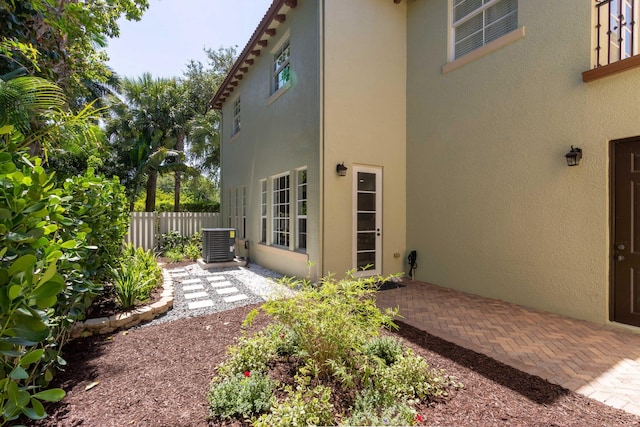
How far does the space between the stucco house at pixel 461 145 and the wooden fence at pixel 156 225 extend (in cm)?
480

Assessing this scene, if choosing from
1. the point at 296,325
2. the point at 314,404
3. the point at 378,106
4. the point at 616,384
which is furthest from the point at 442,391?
the point at 378,106

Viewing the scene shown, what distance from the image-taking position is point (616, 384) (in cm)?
276

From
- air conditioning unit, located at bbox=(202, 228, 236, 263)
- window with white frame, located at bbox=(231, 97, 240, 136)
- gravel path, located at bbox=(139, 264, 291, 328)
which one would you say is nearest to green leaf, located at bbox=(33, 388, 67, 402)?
gravel path, located at bbox=(139, 264, 291, 328)

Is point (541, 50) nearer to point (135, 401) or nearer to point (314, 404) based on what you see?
point (314, 404)

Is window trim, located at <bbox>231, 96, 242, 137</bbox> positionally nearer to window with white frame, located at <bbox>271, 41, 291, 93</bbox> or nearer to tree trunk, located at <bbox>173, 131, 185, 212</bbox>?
window with white frame, located at <bbox>271, 41, 291, 93</bbox>

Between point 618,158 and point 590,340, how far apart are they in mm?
2562

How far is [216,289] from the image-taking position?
629 centimetres

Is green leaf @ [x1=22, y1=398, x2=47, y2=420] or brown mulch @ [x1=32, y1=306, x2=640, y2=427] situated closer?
green leaf @ [x1=22, y1=398, x2=47, y2=420]

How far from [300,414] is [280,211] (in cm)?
632

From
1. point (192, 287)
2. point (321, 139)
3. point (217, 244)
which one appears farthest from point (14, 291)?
point (217, 244)

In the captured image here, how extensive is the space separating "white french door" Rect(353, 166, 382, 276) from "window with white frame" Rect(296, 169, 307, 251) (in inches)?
48.8

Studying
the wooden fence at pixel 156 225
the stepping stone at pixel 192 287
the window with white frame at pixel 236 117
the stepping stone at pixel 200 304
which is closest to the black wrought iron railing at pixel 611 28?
the stepping stone at pixel 200 304

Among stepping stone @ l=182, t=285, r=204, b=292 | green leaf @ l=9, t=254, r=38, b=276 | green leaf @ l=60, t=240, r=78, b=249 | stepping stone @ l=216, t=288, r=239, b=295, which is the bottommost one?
stepping stone @ l=216, t=288, r=239, b=295

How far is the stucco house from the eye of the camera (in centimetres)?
423
